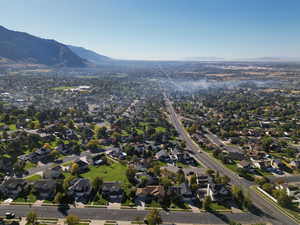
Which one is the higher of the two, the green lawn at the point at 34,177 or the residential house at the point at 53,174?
the residential house at the point at 53,174

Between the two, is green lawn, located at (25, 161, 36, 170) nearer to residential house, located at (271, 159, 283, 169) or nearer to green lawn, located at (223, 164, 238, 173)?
green lawn, located at (223, 164, 238, 173)

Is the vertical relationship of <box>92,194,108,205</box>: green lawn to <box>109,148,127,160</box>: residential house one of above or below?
below

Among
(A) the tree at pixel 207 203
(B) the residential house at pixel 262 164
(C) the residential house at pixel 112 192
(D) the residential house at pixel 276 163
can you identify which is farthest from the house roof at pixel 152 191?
(D) the residential house at pixel 276 163

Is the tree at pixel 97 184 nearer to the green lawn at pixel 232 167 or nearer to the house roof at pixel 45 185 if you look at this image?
the house roof at pixel 45 185

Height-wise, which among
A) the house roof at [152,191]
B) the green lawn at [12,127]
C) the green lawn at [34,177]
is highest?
the green lawn at [12,127]

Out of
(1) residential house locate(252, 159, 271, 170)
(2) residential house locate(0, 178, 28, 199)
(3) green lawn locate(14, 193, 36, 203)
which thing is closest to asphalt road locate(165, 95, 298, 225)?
(1) residential house locate(252, 159, 271, 170)

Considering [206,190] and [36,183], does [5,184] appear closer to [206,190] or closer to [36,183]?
[36,183]
